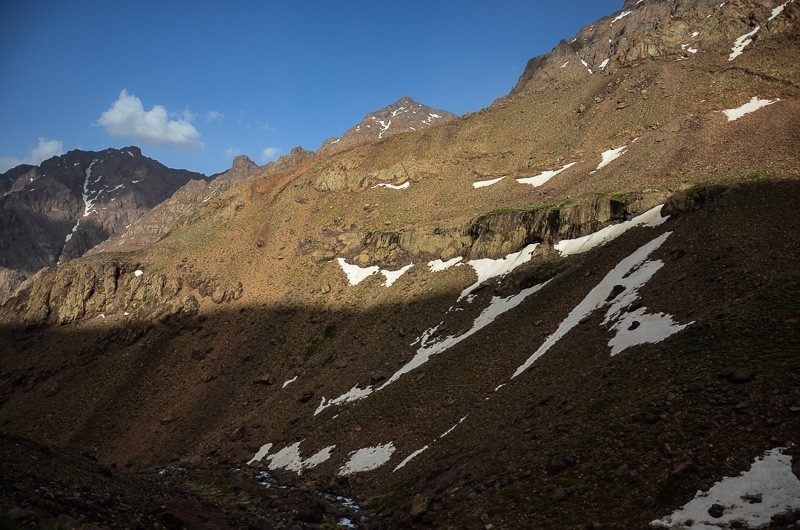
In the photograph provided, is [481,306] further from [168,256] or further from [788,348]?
[168,256]

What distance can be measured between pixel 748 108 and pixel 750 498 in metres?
60.0

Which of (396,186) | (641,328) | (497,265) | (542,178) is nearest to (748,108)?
(542,178)

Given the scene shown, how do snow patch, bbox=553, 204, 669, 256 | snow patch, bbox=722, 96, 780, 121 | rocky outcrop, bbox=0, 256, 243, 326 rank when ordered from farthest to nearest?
1. rocky outcrop, bbox=0, 256, 243, 326
2. snow patch, bbox=722, 96, 780, 121
3. snow patch, bbox=553, 204, 669, 256

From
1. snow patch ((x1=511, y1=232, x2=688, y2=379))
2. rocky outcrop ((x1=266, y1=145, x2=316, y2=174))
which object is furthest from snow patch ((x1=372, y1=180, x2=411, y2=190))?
rocky outcrop ((x1=266, y1=145, x2=316, y2=174))

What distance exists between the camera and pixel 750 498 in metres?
11.9

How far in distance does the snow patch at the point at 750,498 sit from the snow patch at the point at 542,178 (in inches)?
2166

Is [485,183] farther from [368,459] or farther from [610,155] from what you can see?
[368,459]

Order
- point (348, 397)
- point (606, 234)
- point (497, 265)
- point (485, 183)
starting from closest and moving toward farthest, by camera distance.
A: 1. point (348, 397)
2. point (606, 234)
3. point (497, 265)
4. point (485, 183)

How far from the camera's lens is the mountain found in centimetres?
1639

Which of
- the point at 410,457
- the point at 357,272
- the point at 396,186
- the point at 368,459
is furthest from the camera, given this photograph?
the point at 396,186

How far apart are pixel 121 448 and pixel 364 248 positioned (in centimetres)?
3549

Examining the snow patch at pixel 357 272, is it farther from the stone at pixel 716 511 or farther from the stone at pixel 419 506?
the stone at pixel 716 511

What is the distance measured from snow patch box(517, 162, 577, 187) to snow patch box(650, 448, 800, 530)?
180 ft

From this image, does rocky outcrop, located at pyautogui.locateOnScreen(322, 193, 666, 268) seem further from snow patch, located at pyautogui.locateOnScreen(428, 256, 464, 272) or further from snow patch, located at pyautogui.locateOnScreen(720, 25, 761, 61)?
snow patch, located at pyautogui.locateOnScreen(720, 25, 761, 61)
